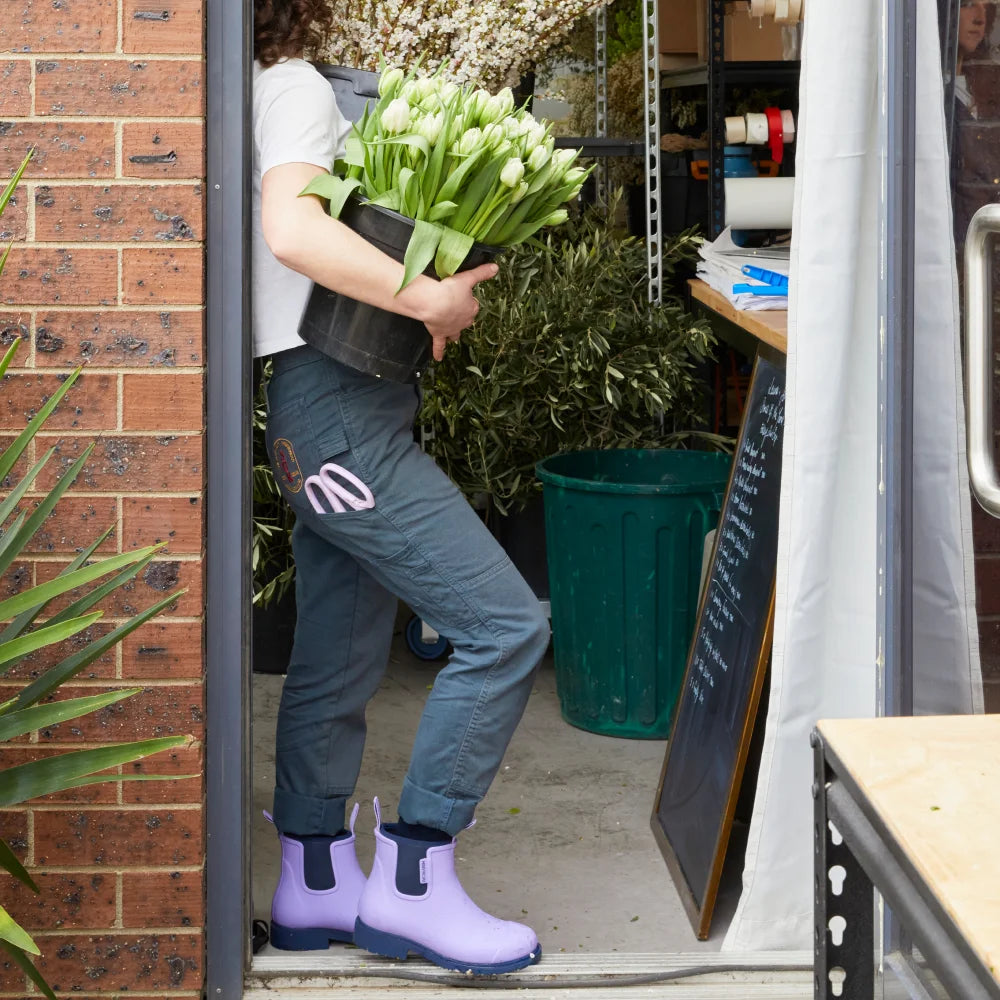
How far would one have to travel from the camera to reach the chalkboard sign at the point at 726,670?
234cm

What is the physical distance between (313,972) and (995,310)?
1.43 m

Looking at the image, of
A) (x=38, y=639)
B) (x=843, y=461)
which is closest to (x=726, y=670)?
(x=843, y=461)

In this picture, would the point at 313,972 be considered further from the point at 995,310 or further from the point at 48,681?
the point at 995,310

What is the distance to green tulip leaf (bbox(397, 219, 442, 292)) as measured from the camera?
6.02ft

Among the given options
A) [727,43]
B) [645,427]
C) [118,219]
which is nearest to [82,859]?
[118,219]

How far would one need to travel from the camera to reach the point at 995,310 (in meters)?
1.62

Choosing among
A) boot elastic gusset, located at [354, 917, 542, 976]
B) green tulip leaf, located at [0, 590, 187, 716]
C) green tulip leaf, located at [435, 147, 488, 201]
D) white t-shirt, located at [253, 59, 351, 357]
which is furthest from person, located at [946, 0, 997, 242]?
boot elastic gusset, located at [354, 917, 542, 976]

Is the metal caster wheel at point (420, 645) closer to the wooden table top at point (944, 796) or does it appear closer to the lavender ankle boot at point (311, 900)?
the lavender ankle boot at point (311, 900)

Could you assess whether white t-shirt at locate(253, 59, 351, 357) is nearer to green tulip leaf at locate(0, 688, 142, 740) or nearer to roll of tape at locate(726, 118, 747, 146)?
green tulip leaf at locate(0, 688, 142, 740)

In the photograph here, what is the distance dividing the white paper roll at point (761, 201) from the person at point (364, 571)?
1221 millimetres

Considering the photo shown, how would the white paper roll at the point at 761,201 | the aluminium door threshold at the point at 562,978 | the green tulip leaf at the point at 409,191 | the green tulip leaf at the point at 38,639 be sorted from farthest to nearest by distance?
the white paper roll at the point at 761,201, the aluminium door threshold at the point at 562,978, the green tulip leaf at the point at 409,191, the green tulip leaf at the point at 38,639

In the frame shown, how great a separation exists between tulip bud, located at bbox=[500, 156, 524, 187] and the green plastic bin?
134 centimetres

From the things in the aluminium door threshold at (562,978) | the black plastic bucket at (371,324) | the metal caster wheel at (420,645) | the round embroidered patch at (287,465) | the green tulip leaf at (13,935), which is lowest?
the aluminium door threshold at (562,978)

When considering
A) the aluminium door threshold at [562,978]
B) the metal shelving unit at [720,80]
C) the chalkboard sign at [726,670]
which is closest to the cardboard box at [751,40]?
the metal shelving unit at [720,80]
